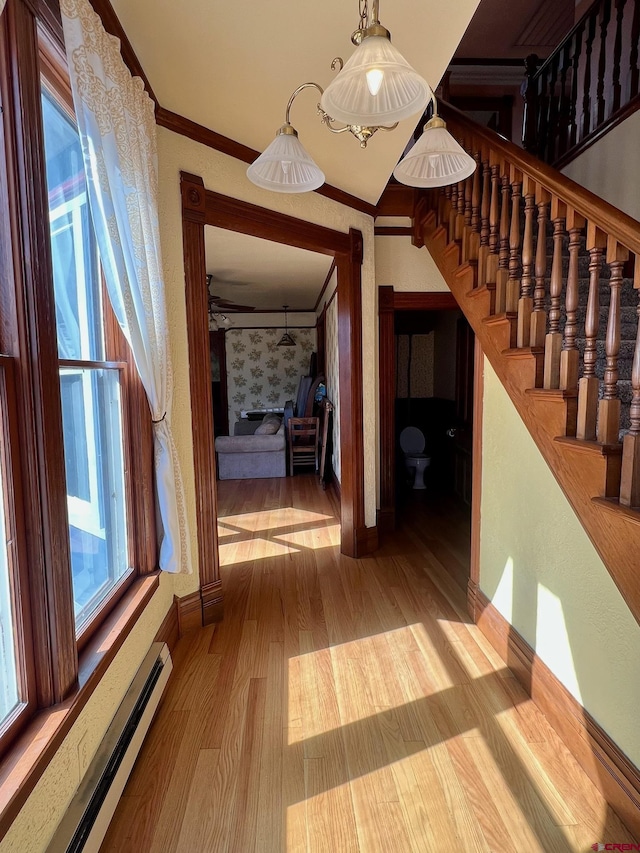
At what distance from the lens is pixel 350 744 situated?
72.3 inches

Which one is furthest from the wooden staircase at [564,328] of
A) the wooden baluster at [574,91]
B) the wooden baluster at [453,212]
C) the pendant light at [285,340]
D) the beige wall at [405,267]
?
the pendant light at [285,340]

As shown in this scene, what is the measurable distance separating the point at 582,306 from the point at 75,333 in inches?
99.1

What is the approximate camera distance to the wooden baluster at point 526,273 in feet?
6.22

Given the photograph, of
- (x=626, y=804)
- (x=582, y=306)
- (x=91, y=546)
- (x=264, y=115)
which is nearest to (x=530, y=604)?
(x=626, y=804)

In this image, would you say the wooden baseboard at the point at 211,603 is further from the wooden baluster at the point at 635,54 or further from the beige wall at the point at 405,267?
the wooden baluster at the point at 635,54

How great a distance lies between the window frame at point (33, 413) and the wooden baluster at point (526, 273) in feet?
5.62

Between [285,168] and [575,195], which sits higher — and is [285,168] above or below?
above

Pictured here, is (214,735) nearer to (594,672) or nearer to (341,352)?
(594,672)

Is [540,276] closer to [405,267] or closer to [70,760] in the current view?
[405,267]

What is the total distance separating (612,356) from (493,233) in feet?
3.67

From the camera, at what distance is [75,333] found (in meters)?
1.72

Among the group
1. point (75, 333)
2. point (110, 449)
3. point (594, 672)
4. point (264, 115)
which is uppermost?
point (264, 115)

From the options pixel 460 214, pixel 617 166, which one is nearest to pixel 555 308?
pixel 460 214

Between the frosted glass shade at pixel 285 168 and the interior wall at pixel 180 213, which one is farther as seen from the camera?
the interior wall at pixel 180 213
